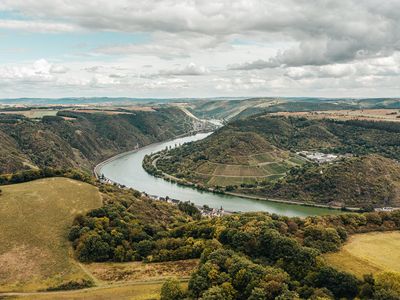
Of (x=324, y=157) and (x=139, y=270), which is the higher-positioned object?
(x=139, y=270)

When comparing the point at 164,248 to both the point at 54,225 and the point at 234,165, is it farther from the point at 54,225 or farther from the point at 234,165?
the point at 234,165

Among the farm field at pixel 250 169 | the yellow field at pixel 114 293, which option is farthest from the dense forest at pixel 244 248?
the farm field at pixel 250 169

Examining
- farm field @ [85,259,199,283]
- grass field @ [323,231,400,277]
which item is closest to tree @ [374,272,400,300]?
grass field @ [323,231,400,277]

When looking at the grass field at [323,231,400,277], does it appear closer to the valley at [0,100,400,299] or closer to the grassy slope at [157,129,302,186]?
the valley at [0,100,400,299]

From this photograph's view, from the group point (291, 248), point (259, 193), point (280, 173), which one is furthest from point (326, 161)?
point (291, 248)

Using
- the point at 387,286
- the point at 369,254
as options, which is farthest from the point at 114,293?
the point at 369,254

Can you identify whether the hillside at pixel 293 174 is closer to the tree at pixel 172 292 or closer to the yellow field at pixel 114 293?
the yellow field at pixel 114 293
